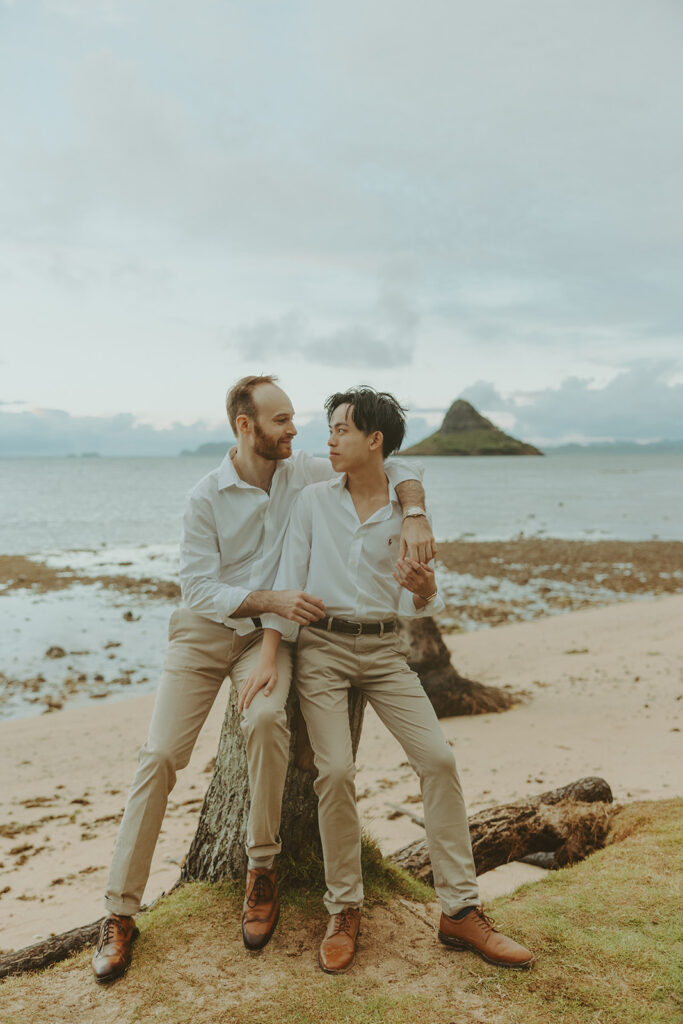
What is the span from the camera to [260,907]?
3855 millimetres

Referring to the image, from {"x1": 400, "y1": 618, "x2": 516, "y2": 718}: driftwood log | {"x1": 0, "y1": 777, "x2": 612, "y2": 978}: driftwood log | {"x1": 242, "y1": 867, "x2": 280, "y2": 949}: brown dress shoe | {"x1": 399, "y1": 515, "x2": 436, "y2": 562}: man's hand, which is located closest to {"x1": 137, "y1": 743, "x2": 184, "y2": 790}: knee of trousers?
{"x1": 242, "y1": 867, "x2": 280, "y2": 949}: brown dress shoe

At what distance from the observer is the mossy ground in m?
3.26

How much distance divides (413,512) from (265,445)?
1.01 metres

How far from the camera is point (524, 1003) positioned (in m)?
3.31

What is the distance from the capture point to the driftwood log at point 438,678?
10.2 m

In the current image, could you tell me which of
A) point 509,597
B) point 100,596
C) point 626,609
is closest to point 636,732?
point 626,609

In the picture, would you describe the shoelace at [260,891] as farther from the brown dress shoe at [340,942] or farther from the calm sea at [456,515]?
the calm sea at [456,515]

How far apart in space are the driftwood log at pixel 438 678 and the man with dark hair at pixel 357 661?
5886mm

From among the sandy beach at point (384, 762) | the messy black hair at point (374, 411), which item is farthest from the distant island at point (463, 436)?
the messy black hair at point (374, 411)

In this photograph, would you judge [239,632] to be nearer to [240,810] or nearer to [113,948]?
[240,810]

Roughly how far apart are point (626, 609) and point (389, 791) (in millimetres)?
11733

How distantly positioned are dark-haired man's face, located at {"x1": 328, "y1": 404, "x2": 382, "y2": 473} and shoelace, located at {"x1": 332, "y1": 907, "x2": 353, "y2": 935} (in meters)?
2.49

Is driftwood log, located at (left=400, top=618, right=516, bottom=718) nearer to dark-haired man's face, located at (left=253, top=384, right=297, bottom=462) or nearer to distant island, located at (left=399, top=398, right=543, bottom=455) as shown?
dark-haired man's face, located at (left=253, top=384, right=297, bottom=462)

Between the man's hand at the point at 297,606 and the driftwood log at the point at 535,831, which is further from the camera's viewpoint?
the driftwood log at the point at 535,831
